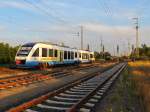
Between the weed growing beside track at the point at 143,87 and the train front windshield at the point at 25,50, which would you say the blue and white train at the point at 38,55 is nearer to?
the train front windshield at the point at 25,50

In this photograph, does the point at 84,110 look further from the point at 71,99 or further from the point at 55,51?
the point at 55,51

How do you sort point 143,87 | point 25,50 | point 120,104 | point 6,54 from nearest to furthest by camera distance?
point 120,104
point 143,87
point 25,50
point 6,54

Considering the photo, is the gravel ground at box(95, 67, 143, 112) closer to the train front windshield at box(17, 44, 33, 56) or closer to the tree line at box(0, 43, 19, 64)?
the train front windshield at box(17, 44, 33, 56)

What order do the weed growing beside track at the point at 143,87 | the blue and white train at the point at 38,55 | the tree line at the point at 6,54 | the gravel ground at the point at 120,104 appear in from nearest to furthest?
the gravel ground at the point at 120,104 < the weed growing beside track at the point at 143,87 < the blue and white train at the point at 38,55 < the tree line at the point at 6,54

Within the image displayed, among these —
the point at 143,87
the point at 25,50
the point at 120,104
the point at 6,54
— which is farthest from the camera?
the point at 6,54

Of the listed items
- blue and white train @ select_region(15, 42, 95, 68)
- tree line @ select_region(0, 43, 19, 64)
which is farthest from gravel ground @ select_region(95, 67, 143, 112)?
tree line @ select_region(0, 43, 19, 64)

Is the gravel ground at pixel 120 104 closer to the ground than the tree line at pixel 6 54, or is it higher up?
closer to the ground

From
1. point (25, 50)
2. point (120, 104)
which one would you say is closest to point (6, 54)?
point (25, 50)

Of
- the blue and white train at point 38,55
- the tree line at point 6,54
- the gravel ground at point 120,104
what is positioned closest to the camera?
the gravel ground at point 120,104

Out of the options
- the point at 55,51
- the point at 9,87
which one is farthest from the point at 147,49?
the point at 9,87

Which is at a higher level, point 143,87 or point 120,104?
point 143,87

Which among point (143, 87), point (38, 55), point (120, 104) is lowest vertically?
point (120, 104)

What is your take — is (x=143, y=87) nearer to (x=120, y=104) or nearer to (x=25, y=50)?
(x=120, y=104)

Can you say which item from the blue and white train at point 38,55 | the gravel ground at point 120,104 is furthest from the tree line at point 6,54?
the gravel ground at point 120,104
